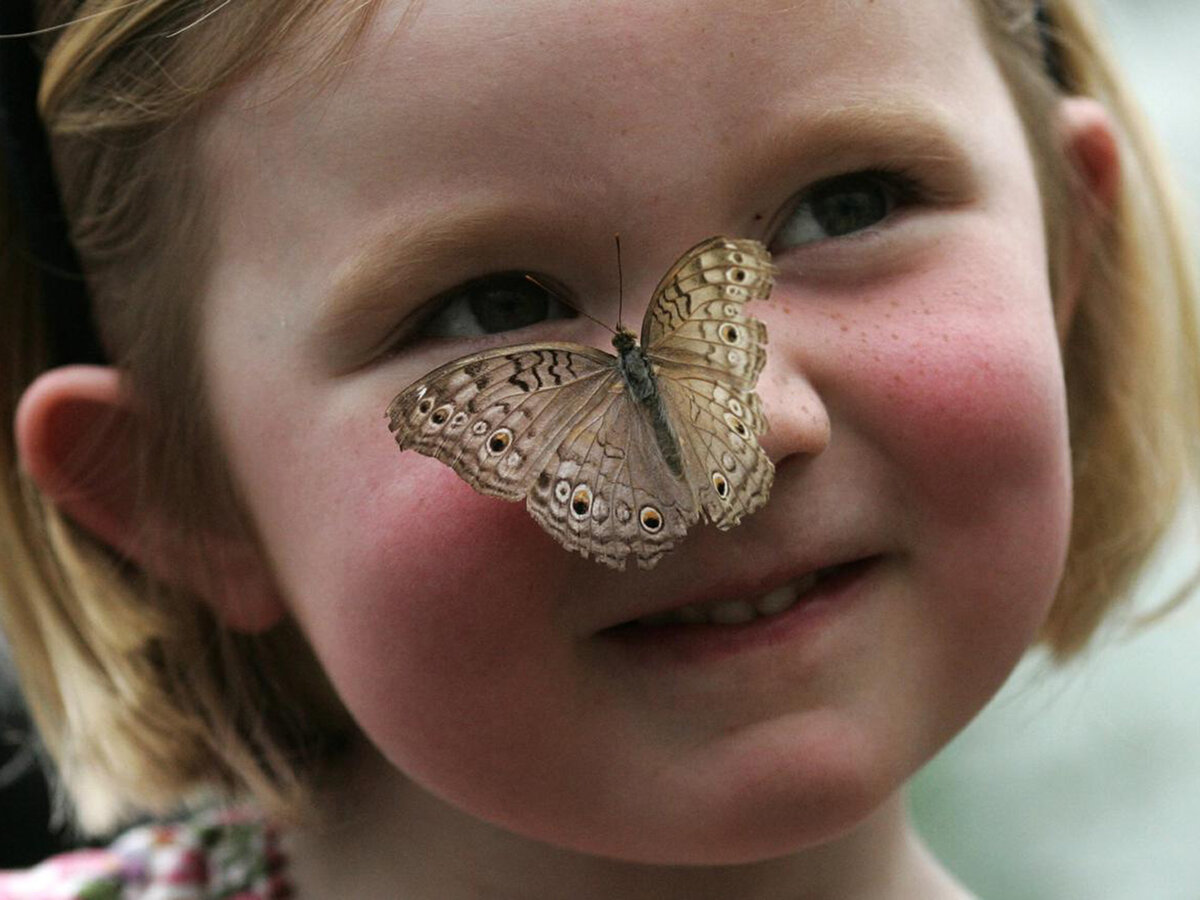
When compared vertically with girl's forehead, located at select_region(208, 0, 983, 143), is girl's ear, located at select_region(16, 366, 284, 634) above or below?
below

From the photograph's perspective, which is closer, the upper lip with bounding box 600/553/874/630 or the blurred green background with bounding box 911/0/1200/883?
the upper lip with bounding box 600/553/874/630

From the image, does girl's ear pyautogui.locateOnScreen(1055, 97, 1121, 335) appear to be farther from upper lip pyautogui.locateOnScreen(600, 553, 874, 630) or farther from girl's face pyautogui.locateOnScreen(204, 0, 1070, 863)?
upper lip pyautogui.locateOnScreen(600, 553, 874, 630)

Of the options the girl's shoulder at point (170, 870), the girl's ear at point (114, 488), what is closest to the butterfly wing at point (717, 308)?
the girl's ear at point (114, 488)

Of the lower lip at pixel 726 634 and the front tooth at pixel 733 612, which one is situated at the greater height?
the front tooth at pixel 733 612

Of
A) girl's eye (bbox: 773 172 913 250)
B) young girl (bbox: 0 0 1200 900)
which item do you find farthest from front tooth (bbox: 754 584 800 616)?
girl's eye (bbox: 773 172 913 250)

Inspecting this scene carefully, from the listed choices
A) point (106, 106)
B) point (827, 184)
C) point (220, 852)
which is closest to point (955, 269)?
point (827, 184)

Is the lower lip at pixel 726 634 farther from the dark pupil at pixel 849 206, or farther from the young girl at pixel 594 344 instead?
the dark pupil at pixel 849 206

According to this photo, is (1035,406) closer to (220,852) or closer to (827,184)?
(827,184)

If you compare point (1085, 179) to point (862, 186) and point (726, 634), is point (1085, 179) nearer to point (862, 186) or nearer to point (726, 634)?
point (862, 186)

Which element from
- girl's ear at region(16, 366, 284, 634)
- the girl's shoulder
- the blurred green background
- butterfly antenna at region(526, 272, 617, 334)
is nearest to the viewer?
butterfly antenna at region(526, 272, 617, 334)
